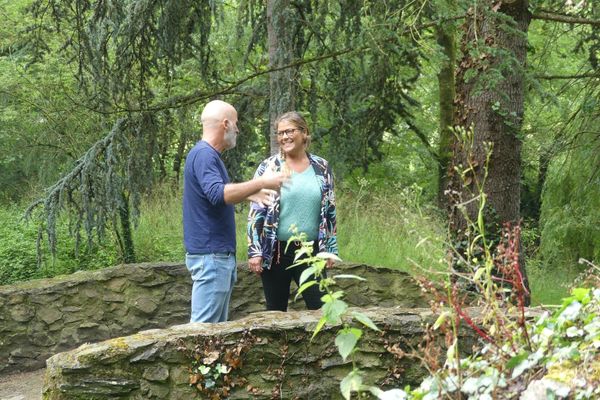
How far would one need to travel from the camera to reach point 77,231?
8297 millimetres

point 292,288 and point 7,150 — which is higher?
point 7,150

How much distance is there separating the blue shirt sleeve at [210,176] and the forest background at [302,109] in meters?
1.59

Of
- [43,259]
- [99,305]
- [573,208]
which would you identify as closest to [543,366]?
→ [99,305]

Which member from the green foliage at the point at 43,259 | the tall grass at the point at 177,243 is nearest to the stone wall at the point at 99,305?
the tall grass at the point at 177,243

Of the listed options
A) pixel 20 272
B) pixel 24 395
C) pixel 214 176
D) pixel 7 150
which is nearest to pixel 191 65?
pixel 7 150

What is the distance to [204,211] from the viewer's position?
15.9 feet

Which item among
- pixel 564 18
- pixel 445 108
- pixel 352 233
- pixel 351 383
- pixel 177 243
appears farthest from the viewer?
pixel 445 108

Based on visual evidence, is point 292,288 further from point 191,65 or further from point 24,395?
point 191,65

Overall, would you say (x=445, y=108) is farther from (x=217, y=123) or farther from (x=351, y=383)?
(x=351, y=383)

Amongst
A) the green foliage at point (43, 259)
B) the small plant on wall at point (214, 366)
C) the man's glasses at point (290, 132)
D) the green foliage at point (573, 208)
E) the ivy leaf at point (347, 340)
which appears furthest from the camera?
the green foliage at point (43, 259)

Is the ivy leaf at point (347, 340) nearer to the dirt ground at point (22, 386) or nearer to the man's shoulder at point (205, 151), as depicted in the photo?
the man's shoulder at point (205, 151)

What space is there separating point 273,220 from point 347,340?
2719 mm

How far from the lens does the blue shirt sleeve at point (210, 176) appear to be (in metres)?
4.63

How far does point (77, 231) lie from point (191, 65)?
552 cm
